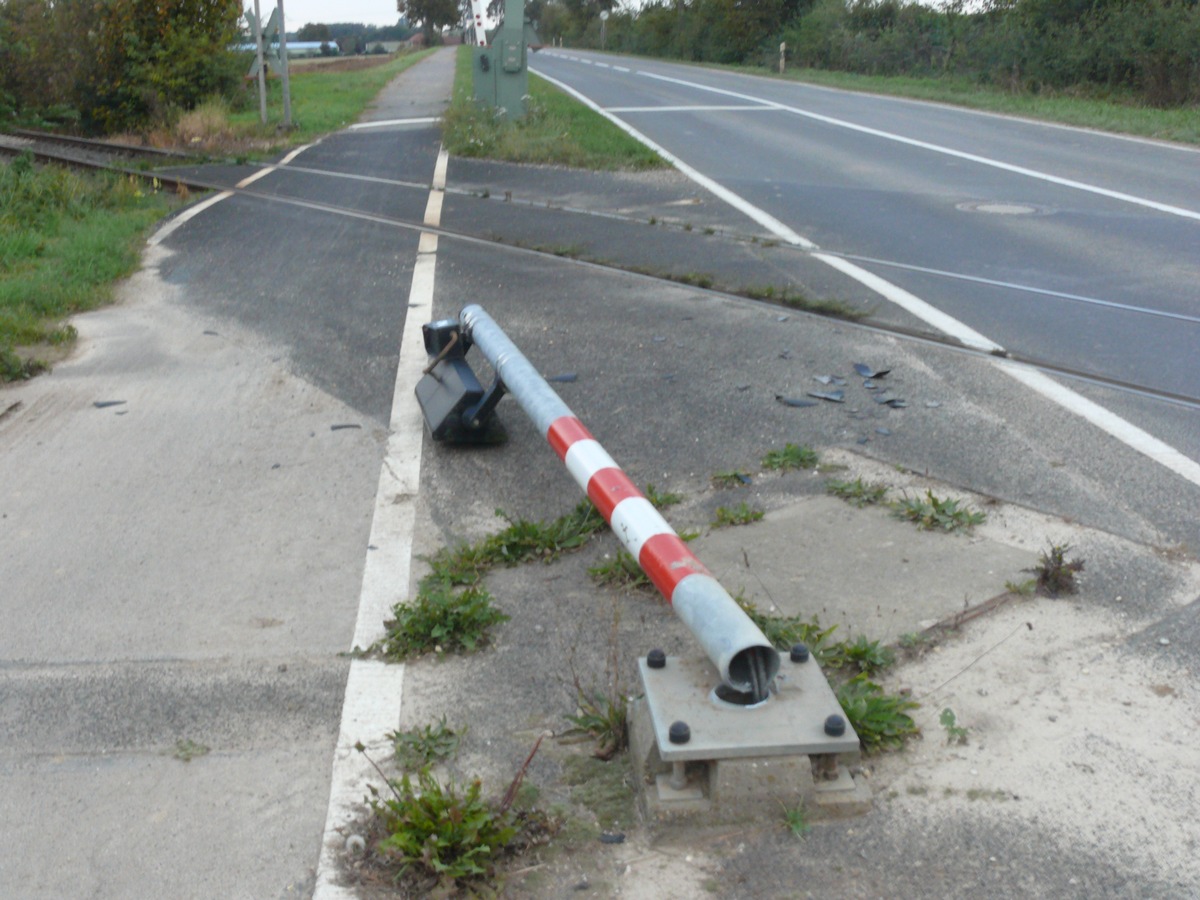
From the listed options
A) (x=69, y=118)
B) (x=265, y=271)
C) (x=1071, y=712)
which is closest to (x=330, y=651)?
(x=1071, y=712)

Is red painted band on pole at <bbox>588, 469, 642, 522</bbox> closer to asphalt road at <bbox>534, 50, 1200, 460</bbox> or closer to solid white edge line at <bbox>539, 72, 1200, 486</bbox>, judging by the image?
solid white edge line at <bbox>539, 72, 1200, 486</bbox>

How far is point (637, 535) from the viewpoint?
3666 mm

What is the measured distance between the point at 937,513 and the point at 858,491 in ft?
1.23

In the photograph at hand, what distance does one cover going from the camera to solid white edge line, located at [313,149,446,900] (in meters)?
3.05

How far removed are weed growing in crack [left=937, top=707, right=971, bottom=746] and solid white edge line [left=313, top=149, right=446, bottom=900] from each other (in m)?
1.51

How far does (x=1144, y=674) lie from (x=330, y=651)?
2.46m

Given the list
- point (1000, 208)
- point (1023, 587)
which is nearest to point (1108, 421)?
point (1023, 587)

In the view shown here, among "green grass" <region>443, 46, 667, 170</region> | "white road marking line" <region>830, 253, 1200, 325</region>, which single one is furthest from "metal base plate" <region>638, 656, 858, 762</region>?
"green grass" <region>443, 46, 667, 170</region>

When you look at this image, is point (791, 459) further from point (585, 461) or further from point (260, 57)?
point (260, 57)

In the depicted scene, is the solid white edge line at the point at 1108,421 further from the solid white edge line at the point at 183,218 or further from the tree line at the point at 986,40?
the tree line at the point at 986,40

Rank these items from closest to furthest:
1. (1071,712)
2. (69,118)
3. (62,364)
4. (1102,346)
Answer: (1071,712) → (1102,346) → (62,364) → (69,118)

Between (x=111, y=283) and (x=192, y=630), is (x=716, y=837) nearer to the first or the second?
(x=192, y=630)

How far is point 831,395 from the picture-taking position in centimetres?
603

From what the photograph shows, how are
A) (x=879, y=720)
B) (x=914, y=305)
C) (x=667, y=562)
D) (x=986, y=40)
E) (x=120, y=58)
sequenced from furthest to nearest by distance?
(x=986, y=40) < (x=120, y=58) < (x=914, y=305) < (x=667, y=562) < (x=879, y=720)
